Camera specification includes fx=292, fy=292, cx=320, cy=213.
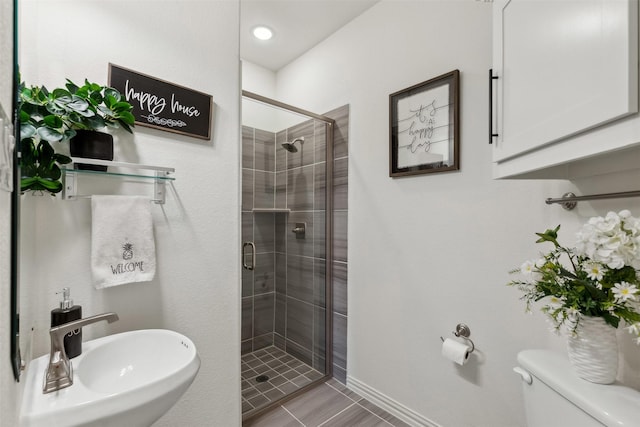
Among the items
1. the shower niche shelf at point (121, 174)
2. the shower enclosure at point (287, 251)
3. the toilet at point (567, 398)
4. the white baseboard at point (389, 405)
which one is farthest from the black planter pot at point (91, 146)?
the white baseboard at point (389, 405)

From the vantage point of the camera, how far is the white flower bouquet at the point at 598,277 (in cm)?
74

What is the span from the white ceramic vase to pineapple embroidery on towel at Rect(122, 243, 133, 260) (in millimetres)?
1562

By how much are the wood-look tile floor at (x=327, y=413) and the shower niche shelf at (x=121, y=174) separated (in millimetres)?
1488

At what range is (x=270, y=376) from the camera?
2.17m

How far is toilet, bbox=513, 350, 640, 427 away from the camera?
75 centimetres

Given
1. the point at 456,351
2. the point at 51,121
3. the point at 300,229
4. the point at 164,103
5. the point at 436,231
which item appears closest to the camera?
the point at 51,121

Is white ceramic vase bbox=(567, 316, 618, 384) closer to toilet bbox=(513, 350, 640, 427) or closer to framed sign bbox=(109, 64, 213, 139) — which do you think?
toilet bbox=(513, 350, 640, 427)

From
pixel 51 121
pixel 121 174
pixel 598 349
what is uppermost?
pixel 51 121

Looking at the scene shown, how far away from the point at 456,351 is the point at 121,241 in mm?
1595

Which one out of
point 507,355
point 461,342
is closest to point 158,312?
point 461,342

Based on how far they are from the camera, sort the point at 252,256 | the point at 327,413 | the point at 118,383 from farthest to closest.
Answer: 1. the point at 252,256
2. the point at 327,413
3. the point at 118,383

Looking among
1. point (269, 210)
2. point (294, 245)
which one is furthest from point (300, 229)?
point (269, 210)

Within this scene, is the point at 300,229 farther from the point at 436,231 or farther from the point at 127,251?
the point at 127,251

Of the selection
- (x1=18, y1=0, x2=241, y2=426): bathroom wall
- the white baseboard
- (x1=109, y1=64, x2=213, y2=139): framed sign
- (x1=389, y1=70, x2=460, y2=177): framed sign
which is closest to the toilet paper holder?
the white baseboard
